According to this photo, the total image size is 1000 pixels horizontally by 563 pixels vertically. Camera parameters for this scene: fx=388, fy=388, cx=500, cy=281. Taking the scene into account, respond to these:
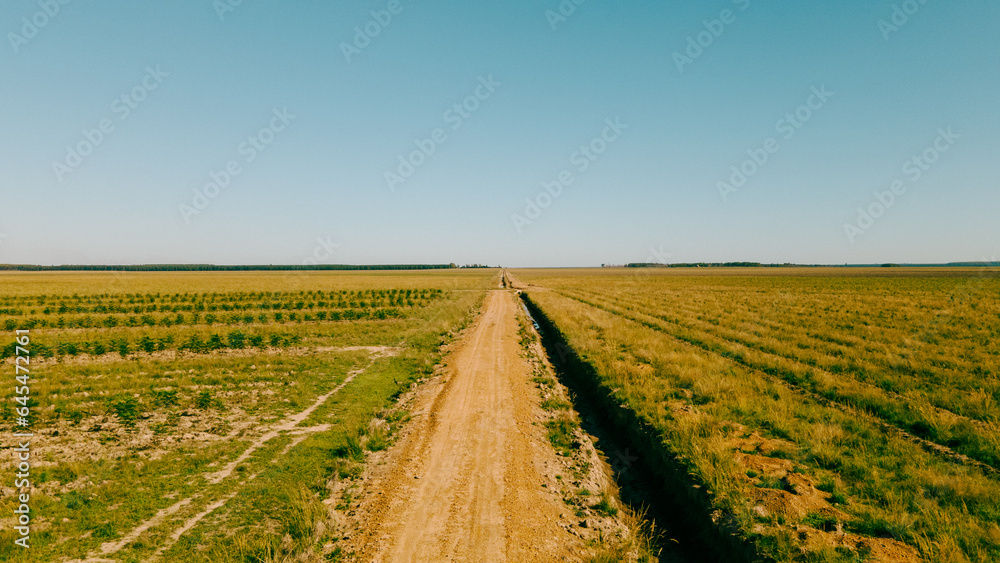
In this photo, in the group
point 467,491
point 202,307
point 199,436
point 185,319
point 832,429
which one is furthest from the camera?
point 202,307

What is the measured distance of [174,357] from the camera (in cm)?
1739

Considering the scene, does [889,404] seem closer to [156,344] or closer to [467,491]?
[467,491]

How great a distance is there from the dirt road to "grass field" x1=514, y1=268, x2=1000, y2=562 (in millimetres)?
2735

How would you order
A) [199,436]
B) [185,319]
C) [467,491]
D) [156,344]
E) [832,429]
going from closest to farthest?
[467,491] → [832,429] → [199,436] → [156,344] → [185,319]

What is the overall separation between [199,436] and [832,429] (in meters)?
14.8

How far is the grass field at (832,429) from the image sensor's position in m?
5.36

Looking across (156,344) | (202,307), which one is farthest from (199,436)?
(202,307)

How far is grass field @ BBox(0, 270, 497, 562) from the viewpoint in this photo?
19.8ft

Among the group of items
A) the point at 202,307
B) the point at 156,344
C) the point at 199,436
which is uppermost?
the point at 202,307

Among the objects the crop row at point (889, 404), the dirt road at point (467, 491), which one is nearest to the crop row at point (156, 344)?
the dirt road at point (467, 491)

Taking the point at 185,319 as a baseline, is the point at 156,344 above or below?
below

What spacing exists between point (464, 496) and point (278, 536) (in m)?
2.92

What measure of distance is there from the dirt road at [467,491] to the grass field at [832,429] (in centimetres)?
274

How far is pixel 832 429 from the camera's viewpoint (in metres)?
8.47
